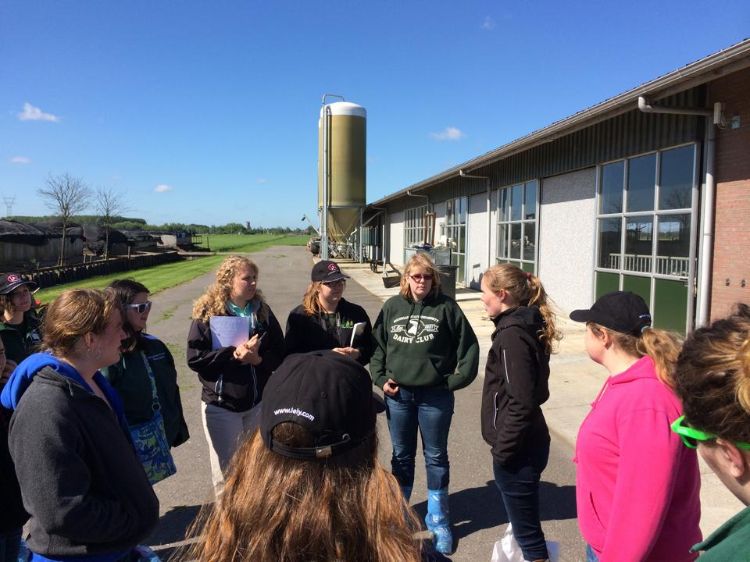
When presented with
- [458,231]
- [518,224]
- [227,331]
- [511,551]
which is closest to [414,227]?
[458,231]

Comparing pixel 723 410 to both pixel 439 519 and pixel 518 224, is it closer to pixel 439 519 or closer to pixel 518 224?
pixel 439 519

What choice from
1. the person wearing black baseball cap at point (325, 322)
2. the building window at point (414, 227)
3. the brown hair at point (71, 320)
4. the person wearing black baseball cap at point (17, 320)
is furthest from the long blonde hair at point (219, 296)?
the building window at point (414, 227)

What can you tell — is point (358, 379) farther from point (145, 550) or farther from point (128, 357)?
point (128, 357)

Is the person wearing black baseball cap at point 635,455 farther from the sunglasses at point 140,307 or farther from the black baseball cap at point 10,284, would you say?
the black baseball cap at point 10,284

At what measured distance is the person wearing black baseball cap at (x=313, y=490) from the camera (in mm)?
1144

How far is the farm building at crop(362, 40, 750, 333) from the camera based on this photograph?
7.64 meters

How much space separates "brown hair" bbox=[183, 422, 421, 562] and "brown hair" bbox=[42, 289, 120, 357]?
124 cm

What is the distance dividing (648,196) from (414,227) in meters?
18.0

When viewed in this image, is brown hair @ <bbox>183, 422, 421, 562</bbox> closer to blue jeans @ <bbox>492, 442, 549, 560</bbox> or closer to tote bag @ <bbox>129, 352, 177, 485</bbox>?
blue jeans @ <bbox>492, 442, 549, 560</bbox>

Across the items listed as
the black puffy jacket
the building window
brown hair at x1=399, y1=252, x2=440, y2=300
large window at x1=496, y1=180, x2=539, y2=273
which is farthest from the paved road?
the building window

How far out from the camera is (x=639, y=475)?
1.86 m

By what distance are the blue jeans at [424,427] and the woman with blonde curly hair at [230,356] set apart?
3.01ft

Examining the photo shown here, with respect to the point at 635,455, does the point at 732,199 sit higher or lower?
higher

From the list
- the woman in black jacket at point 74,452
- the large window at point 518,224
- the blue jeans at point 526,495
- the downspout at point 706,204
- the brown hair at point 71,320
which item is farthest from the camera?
the large window at point 518,224
